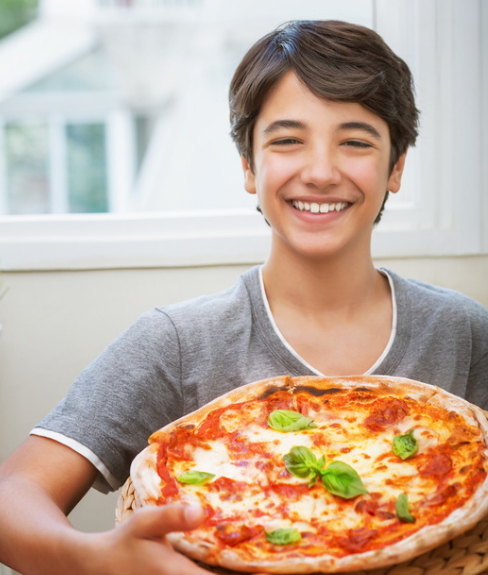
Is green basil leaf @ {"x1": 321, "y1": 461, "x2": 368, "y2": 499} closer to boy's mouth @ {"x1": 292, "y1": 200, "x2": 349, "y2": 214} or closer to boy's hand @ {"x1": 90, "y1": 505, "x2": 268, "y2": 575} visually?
boy's hand @ {"x1": 90, "y1": 505, "x2": 268, "y2": 575}

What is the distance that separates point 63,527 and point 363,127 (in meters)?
0.78

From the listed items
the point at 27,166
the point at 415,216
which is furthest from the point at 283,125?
the point at 27,166

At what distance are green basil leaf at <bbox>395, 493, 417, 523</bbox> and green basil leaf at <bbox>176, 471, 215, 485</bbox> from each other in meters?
0.25

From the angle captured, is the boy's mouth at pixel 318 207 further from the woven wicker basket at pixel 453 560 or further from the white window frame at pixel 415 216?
the white window frame at pixel 415 216

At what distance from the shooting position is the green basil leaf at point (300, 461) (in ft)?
3.00

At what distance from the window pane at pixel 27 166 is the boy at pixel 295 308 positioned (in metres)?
13.2

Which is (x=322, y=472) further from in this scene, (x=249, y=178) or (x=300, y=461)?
(x=249, y=178)

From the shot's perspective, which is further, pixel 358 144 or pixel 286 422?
pixel 358 144

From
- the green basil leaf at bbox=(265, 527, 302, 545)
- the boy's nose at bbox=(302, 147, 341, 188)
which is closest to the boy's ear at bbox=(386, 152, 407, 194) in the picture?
the boy's nose at bbox=(302, 147, 341, 188)

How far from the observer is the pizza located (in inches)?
30.7

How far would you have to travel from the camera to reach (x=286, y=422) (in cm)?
102

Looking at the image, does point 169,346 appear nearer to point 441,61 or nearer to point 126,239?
point 126,239

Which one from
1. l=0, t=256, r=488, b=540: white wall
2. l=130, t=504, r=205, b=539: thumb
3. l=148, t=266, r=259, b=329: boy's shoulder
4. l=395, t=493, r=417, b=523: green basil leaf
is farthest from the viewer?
l=0, t=256, r=488, b=540: white wall

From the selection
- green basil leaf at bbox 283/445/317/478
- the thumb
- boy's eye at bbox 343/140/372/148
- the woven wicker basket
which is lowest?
the woven wicker basket
